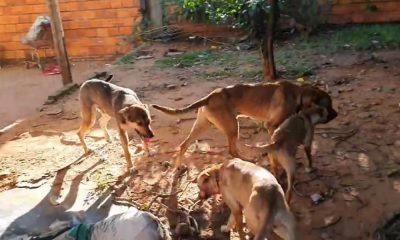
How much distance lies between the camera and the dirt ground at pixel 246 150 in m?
4.34

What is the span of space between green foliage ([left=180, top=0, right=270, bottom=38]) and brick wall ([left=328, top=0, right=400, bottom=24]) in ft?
8.24

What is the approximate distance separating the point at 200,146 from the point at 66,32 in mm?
9232

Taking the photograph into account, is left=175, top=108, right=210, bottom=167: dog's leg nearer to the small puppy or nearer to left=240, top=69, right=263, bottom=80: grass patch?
the small puppy

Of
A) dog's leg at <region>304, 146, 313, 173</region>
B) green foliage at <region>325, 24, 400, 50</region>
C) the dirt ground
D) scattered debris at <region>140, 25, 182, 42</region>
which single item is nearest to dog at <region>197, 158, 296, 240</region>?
the dirt ground

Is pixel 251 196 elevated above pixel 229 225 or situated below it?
above

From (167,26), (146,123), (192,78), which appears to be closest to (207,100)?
(146,123)

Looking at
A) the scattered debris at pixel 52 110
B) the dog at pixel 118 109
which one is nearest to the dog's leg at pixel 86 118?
the dog at pixel 118 109

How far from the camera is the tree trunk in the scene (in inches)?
315

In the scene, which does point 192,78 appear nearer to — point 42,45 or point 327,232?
point 327,232

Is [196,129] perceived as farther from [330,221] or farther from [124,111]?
[330,221]

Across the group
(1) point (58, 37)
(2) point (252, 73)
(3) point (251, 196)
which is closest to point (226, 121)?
(3) point (251, 196)

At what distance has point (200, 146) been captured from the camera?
5.93 meters

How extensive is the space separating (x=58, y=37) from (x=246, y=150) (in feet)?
17.4

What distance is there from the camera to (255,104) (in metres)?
5.09
